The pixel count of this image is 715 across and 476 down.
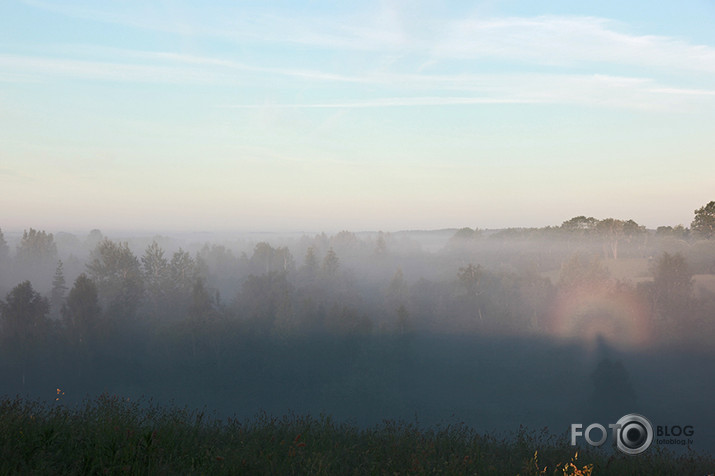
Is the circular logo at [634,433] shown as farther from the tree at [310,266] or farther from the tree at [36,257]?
the tree at [36,257]

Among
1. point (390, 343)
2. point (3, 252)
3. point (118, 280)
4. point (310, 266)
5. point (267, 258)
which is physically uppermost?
point (3, 252)

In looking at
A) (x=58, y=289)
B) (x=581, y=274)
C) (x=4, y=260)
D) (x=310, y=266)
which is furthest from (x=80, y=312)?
(x=581, y=274)

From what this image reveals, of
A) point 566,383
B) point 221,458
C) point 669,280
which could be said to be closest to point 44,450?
point 221,458

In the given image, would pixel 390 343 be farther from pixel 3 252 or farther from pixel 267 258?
pixel 3 252

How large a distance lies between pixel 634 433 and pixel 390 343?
6006 cm

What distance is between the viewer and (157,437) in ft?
26.0

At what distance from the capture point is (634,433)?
1636cm

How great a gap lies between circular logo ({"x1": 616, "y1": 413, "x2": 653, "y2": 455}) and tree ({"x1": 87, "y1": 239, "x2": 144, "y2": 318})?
220 feet

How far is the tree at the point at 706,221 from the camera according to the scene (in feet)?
267

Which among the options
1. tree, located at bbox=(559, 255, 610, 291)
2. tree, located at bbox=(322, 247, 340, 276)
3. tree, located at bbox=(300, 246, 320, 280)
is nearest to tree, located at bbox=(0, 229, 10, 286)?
tree, located at bbox=(300, 246, 320, 280)

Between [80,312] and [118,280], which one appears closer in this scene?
[80,312]

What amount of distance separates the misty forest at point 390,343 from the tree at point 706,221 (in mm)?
303

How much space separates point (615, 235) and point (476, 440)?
5513 inches

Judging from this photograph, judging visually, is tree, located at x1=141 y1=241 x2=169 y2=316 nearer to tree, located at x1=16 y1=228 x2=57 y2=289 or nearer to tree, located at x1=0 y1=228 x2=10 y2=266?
tree, located at x1=16 y1=228 x2=57 y2=289
